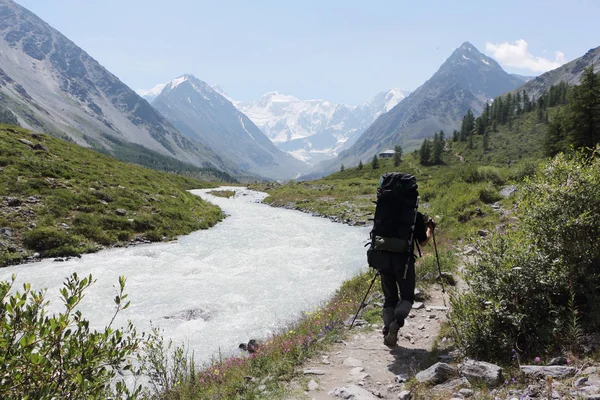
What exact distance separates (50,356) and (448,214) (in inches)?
926

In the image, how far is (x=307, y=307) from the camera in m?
11.8

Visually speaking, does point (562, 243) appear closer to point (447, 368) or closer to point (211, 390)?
point (447, 368)

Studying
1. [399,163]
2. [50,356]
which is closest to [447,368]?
[50,356]

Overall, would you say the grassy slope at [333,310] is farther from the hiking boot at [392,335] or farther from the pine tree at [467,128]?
the pine tree at [467,128]

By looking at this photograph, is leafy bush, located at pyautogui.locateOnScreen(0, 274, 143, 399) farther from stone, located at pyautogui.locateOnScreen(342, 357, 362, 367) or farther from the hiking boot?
the hiking boot

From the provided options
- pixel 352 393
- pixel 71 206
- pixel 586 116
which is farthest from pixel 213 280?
pixel 586 116

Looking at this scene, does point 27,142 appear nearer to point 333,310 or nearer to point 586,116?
point 333,310

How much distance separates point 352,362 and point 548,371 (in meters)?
3.26

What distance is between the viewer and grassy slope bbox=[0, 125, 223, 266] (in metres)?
17.7

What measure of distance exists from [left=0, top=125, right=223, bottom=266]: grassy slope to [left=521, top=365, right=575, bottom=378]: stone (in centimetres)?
1990

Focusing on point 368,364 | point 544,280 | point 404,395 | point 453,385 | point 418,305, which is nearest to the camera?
point 453,385

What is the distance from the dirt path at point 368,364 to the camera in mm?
5430

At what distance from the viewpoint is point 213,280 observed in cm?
1500

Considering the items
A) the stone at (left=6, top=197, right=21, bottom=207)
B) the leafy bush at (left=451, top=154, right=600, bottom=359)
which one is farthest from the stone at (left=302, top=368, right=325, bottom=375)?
the stone at (left=6, top=197, right=21, bottom=207)
